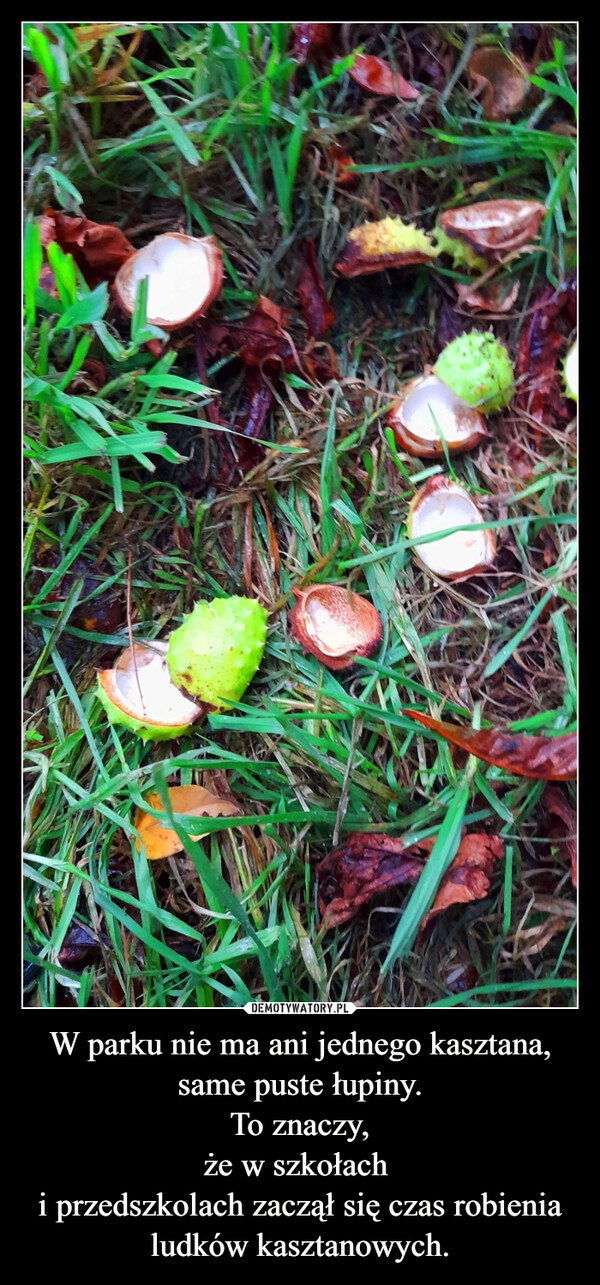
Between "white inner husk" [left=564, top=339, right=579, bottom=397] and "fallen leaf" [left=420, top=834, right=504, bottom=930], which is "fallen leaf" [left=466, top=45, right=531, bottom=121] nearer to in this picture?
"white inner husk" [left=564, top=339, right=579, bottom=397]

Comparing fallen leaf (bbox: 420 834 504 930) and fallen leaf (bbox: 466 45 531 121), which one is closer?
fallen leaf (bbox: 420 834 504 930)

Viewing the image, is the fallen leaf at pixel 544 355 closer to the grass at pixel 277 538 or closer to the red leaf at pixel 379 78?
the grass at pixel 277 538

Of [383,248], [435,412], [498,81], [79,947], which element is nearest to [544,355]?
[435,412]

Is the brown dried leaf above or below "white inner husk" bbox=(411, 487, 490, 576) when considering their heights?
below

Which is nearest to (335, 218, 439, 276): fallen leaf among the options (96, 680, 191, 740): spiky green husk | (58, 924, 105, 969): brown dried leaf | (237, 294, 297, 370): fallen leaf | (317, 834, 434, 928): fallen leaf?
(237, 294, 297, 370): fallen leaf

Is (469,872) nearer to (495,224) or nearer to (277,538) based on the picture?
(277,538)

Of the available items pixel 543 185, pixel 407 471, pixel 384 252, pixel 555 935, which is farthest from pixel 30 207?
pixel 555 935
